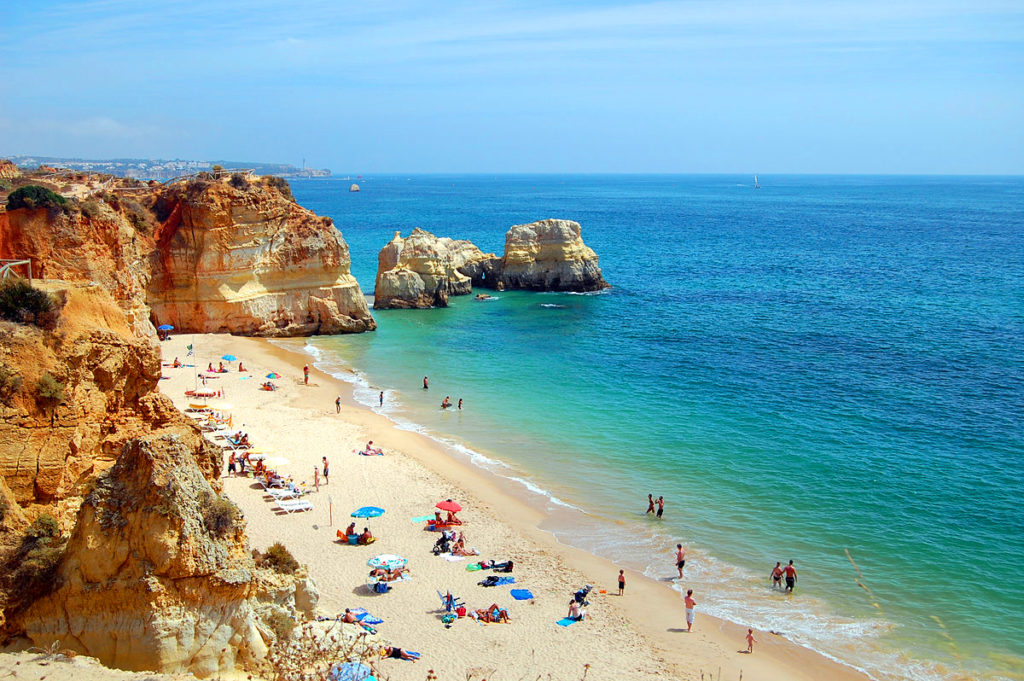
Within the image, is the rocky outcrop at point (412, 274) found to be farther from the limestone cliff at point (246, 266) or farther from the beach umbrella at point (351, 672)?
the beach umbrella at point (351, 672)

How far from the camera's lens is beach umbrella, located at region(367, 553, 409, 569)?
20.2 metres

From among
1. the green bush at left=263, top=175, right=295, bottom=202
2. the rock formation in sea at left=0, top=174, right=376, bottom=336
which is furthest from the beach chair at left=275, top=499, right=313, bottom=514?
the green bush at left=263, top=175, right=295, bottom=202

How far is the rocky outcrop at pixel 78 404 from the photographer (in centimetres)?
1248

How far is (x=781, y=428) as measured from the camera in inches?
1233

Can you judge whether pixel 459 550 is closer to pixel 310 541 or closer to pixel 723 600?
pixel 310 541

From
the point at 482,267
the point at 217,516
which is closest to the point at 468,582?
the point at 217,516

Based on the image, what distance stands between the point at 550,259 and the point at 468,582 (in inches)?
1845

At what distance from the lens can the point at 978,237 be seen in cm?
10312

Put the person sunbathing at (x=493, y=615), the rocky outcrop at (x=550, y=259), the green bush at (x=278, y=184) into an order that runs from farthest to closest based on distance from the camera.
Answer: the rocky outcrop at (x=550, y=259) < the green bush at (x=278, y=184) < the person sunbathing at (x=493, y=615)

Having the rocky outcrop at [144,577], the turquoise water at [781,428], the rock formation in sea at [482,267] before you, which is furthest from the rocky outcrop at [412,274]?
the rocky outcrop at [144,577]

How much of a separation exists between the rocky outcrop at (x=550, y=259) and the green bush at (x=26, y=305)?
5220cm

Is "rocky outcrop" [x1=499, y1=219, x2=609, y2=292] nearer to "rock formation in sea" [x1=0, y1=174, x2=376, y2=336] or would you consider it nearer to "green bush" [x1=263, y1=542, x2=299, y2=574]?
"rock formation in sea" [x1=0, y1=174, x2=376, y2=336]

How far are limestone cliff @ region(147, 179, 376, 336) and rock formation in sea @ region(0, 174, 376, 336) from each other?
0.18 ft

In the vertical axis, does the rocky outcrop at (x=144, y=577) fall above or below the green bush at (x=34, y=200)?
below
